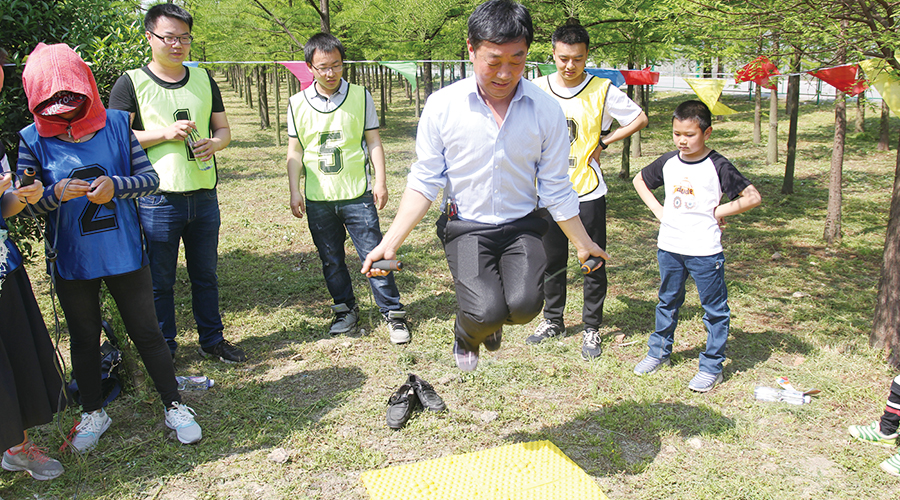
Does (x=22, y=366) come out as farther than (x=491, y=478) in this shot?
No

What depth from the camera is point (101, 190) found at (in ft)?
10.2

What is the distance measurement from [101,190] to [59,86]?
22.3 inches

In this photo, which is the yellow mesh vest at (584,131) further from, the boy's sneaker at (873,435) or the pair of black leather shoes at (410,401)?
the boy's sneaker at (873,435)

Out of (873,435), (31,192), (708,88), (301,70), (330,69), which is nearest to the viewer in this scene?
(31,192)

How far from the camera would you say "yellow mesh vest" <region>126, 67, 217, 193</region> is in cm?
416

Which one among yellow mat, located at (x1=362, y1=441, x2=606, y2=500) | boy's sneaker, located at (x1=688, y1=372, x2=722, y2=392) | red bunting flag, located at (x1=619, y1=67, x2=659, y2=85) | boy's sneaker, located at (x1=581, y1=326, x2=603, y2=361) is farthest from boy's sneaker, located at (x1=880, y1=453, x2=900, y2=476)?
red bunting flag, located at (x1=619, y1=67, x2=659, y2=85)

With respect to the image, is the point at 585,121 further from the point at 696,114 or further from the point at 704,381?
the point at 704,381

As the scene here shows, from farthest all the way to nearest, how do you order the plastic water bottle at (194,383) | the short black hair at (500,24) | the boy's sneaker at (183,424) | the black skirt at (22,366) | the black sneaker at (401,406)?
the plastic water bottle at (194,383), the black sneaker at (401,406), the boy's sneaker at (183,424), the black skirt at (22,366), the short black hair at (500,24)

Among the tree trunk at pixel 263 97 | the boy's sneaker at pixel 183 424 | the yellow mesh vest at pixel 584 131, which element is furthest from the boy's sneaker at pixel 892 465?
the tree trunk at pixel 263 97

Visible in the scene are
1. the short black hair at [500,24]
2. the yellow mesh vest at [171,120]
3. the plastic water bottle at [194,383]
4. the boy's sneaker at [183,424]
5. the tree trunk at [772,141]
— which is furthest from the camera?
the tree trunk at [772,141]

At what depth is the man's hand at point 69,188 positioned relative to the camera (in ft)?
9.98

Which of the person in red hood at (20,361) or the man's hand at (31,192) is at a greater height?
the man's hand at (31,192)

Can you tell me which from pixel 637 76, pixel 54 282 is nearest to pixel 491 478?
pixel 54 282

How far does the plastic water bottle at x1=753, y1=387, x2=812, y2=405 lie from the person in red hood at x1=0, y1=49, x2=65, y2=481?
4.29 m
